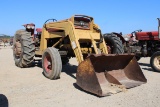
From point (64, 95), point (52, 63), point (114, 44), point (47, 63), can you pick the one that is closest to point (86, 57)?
point (64, 95)

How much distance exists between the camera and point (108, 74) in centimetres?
618

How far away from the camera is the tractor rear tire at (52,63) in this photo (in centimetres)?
686

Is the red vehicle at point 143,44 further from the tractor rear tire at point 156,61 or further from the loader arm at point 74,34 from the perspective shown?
the loader arm at point 74,34

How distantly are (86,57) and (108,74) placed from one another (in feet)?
2.83

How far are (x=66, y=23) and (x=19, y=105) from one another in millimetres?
3355

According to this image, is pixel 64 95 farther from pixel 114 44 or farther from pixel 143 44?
pixel 143 44

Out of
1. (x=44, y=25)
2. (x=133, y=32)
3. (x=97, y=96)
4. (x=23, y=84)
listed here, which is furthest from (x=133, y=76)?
(x=133, y=32)

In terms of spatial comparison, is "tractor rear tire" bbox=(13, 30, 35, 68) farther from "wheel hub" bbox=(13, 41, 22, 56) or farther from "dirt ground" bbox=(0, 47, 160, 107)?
"dirt ground" bbox=(0, 47, 160, 107)

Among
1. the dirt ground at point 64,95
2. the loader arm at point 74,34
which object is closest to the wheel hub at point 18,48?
the loader arm at point 74,34

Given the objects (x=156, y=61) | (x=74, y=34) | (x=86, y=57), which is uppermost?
(x=74, y=34)

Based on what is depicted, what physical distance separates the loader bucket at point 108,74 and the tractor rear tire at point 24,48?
3.50 m

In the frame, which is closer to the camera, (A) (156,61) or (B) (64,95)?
(B) (64,95)

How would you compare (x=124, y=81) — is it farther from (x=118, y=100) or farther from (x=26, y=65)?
(x=26, y=65)

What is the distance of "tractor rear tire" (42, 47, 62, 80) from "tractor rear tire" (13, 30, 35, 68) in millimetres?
1503
